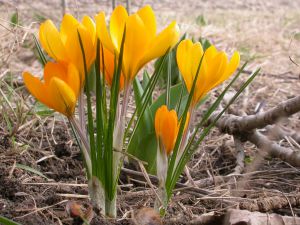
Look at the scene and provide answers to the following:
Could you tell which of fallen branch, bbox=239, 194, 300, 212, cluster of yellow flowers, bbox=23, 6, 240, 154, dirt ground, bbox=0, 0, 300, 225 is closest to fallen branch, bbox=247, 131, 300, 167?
dirt ground, bbox=0, 0, 300, 225

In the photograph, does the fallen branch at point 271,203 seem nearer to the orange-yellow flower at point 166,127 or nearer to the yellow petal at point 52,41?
the orange-yellow flower at point 166,127

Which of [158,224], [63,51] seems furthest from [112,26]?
[158,224]

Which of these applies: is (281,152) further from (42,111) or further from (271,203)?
(42,111)

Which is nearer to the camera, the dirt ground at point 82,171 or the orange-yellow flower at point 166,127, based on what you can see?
the orange-yellow flower at point 166,127

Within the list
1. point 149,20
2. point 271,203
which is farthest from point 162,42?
point 271,203

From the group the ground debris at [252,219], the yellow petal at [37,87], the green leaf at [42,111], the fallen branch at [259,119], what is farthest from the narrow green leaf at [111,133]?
the green leaf at [42,111]

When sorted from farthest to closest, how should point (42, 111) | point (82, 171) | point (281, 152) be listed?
point (42, 111)
point (281, 152)
point (82, 171)
